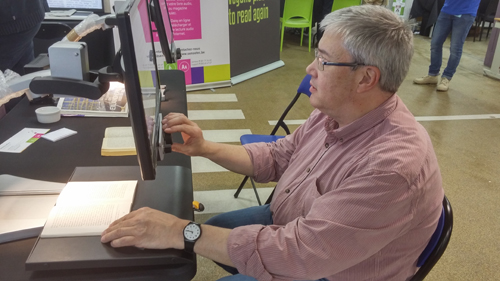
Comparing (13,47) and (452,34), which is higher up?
(13,47)

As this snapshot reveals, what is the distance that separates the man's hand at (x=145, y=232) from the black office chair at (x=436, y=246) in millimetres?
676

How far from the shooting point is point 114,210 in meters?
0.98

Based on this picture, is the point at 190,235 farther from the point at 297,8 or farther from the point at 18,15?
the point at 297,8

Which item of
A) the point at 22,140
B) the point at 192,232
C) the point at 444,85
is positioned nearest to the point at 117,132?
the point at 22,140

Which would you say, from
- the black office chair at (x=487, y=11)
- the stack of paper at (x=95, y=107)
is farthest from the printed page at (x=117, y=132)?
the black office chair at (x=487, y=11)

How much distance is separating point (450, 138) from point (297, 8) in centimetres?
346

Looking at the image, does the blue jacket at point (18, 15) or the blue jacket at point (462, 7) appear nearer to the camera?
the blue jacket at point (18, 15)

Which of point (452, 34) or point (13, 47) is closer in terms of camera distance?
point (13, 47)

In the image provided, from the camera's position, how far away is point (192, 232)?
96 centimetres

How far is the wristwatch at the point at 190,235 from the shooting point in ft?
3.04

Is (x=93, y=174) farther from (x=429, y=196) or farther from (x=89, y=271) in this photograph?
(x=429, y=196)

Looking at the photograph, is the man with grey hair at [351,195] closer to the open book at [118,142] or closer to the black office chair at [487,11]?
the open book at [118,142]

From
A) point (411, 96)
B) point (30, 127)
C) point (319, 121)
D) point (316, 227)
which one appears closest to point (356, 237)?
point (316, 227)

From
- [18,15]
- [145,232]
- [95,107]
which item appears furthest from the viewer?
[18,15]
